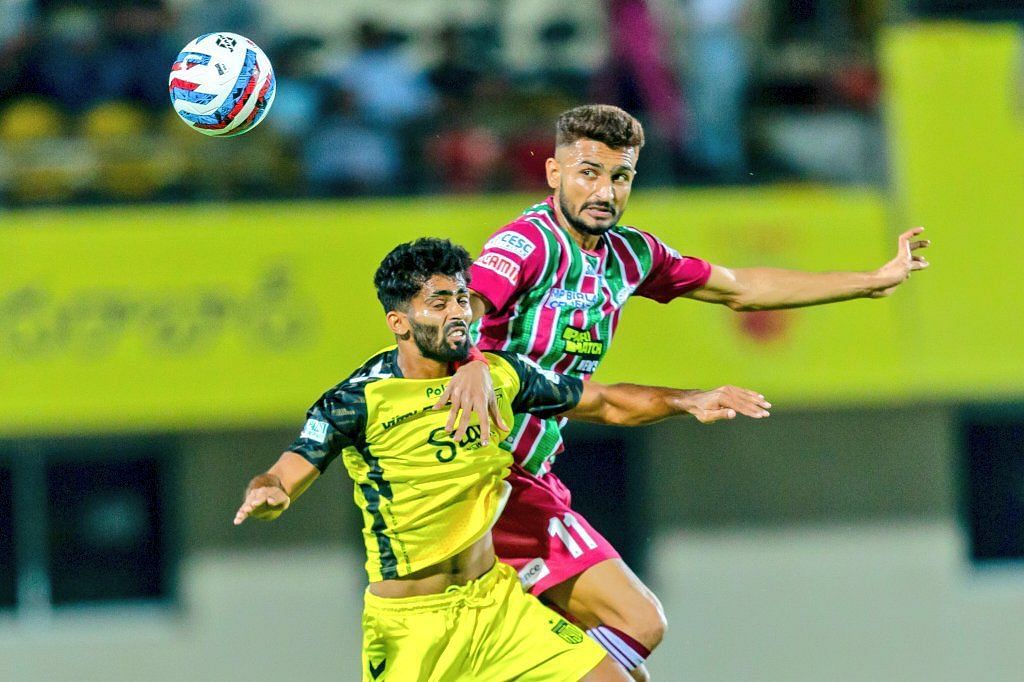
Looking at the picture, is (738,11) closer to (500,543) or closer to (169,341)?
(169,341)

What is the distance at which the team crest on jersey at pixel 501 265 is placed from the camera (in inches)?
233

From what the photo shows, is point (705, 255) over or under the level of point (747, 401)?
over

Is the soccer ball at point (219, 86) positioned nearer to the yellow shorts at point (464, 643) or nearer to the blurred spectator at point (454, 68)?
the yellow shorts at point (464, 643)

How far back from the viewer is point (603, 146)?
6.11m

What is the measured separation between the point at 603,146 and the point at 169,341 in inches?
217

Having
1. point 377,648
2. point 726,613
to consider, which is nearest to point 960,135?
point 726,613

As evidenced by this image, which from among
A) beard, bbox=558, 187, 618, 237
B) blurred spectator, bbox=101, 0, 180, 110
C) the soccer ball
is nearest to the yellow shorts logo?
beard, bbox=558, 187, 618, 237

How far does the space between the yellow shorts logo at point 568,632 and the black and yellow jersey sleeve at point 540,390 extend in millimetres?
762

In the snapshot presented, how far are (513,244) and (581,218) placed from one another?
30cm

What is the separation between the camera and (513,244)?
602 cm

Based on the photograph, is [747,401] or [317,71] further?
[317,71]

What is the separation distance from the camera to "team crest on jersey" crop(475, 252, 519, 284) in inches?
233

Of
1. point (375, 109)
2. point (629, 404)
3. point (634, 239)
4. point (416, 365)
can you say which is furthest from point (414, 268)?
point (375, 109)

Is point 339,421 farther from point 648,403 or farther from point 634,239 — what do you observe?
point 634,239
